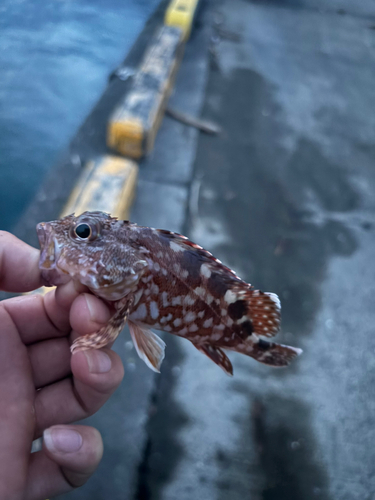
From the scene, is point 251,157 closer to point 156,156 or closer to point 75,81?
point 156,156

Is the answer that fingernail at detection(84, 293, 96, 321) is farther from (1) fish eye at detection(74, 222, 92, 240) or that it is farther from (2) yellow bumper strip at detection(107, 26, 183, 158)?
(2) yellow bumper strip at detection(107, 26, 183, 158)

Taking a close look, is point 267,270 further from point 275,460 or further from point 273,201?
point 275,460

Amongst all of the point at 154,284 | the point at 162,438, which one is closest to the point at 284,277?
the point at 162,438

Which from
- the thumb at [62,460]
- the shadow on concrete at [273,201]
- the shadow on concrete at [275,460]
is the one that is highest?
the thumb at [62,460]

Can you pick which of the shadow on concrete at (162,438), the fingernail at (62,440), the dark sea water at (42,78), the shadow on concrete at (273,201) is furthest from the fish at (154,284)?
the dark sea water at (42,78)

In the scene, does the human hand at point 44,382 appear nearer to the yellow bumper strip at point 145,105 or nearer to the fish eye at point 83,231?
the fish eye at point 83,231

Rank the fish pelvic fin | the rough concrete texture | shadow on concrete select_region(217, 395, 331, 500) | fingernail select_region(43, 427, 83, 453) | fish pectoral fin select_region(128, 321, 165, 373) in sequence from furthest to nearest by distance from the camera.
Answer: the rough concrete texture < shadow on concrete select_region(217, 395, 331, 500) < the fish pelvic fin < fish pectoral fin select_region(128, 321, 165, 373) < fingernail select_region(43, 427, 83, 453)

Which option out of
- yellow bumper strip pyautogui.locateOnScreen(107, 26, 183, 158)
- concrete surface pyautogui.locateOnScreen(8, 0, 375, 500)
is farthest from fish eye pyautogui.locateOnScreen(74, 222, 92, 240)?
yellow bumper strip pyautogui.locateOnScreen(107, 26, 183, 158)
